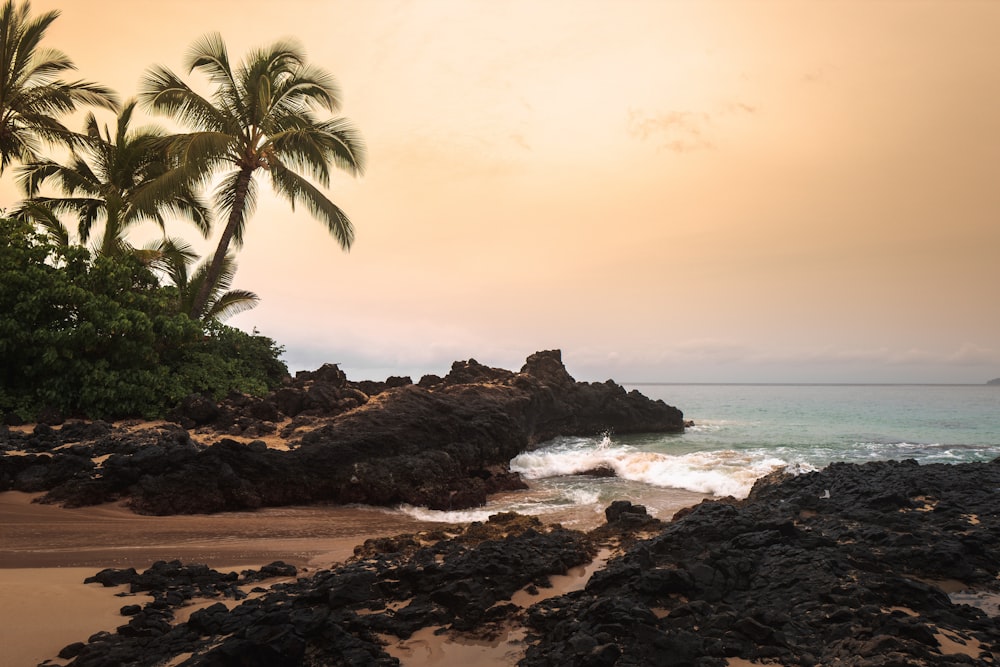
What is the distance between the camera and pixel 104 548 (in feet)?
21.2

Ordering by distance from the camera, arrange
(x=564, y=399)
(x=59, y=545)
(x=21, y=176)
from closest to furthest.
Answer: (x=59, y=545), (x=21, y=176), (x=564, y=399)

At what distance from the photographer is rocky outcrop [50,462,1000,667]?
3645 mm

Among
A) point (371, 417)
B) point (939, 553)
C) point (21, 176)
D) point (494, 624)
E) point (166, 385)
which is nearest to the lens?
point (494, 624)

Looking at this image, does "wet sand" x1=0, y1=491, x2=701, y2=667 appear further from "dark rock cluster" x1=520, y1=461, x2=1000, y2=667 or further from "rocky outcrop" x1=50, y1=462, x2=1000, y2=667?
"dark rock cluster" x1=520, y1=461, x2=1000, y2=667

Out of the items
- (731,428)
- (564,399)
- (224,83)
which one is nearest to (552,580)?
(224,83)

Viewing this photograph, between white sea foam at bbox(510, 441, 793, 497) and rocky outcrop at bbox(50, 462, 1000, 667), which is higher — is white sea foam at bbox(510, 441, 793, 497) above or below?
below

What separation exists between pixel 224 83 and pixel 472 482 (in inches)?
661

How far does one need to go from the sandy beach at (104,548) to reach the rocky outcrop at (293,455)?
0.40 meters

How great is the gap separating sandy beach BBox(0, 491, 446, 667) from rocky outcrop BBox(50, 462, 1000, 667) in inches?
15.0

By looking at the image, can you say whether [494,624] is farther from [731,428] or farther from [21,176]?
[731,428]

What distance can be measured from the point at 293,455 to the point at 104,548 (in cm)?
380

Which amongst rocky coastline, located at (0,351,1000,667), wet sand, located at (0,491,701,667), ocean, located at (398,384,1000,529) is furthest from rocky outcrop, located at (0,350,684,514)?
ocean, located at (398,384,1000,529)

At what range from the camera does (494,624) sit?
445 centimetres

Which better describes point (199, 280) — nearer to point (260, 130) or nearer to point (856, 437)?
point (260, 130)
